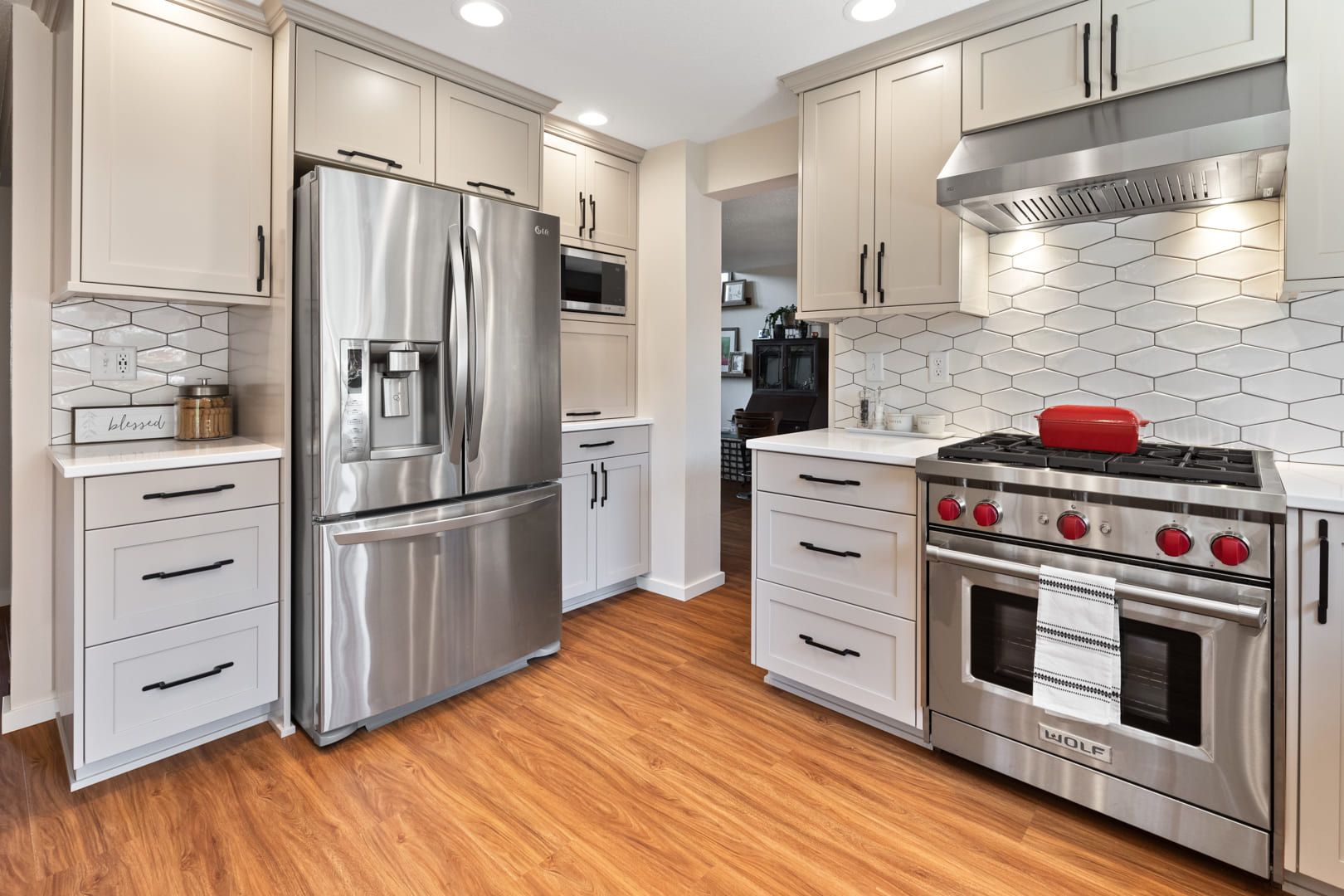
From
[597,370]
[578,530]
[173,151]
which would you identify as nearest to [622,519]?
[578,530]

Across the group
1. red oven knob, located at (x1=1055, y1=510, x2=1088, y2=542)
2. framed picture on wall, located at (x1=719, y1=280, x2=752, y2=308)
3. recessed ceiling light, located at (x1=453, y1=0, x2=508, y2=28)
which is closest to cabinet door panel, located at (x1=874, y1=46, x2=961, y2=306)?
red oven knob, located at (x1=1055, y1=510, x2=1088, y2=542)

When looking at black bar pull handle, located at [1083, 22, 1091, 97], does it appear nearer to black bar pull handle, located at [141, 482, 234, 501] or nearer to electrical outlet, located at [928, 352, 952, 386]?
electrical outlet, located at [928, 352, 952, 386]

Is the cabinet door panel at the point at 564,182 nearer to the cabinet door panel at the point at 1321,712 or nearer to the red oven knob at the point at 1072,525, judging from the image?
the red oven knob at the point at 1072,525

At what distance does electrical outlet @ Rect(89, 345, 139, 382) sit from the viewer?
2.36 m

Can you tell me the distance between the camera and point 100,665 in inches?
74.3

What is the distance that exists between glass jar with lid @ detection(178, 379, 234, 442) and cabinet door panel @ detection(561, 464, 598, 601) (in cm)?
136

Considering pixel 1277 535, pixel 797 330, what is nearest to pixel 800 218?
pixel 1277 535

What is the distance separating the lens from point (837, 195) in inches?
103

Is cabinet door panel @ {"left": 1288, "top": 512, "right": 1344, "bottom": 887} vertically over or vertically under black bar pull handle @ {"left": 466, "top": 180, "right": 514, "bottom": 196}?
under

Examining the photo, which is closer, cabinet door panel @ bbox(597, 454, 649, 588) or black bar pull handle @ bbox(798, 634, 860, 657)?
black bar pull handle @ bbox(798, 634, 860, 657)

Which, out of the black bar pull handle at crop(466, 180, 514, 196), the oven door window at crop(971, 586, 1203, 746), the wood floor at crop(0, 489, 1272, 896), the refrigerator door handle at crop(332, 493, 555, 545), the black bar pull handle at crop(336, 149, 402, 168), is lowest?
the wood floor at crop(0, 489, 1272, 896)

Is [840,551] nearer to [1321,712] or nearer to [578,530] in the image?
[1321,712]

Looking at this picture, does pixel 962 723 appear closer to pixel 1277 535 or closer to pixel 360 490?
pixel 1277 535

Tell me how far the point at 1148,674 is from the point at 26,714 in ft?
11.3
